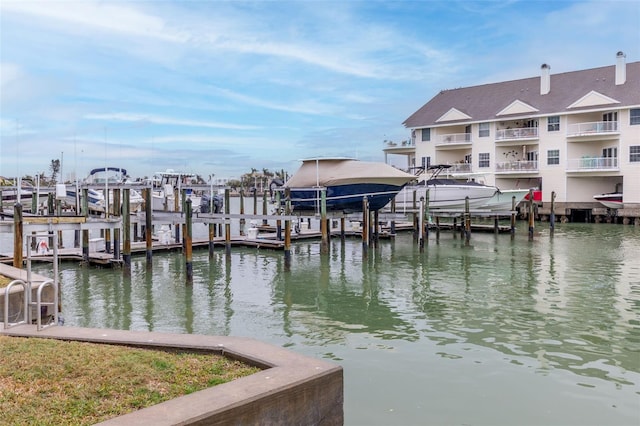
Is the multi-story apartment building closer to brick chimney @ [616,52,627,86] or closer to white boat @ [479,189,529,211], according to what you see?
brick chimney @ [616,52,627,86]

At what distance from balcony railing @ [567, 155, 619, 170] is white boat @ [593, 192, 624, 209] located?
2342 millimetres

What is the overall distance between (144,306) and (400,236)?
22171 mm

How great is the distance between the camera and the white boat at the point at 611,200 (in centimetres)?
4528

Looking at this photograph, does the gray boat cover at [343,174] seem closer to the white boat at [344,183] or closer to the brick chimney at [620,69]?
the white boat at [344,183]

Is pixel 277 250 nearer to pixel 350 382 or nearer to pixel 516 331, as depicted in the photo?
pixel 516 331

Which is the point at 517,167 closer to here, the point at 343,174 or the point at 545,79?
the point at 545,79

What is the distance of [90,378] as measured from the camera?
19.4ft

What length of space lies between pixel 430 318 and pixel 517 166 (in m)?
42.0

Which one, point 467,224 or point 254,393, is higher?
point 467,224

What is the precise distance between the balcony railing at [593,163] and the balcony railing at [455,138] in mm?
10136

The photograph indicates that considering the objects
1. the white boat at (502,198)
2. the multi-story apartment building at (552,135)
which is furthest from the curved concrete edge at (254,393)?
the multi-story apartment building at (552,135)

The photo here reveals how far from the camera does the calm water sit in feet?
27.0

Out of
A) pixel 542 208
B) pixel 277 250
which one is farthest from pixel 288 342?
pixel 542 208

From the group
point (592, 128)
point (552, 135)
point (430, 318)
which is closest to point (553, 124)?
point (552, 135)
